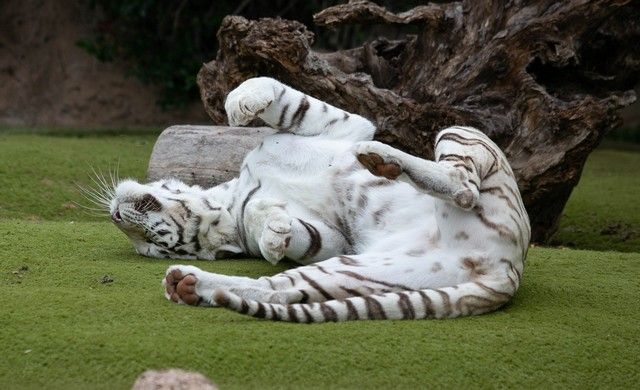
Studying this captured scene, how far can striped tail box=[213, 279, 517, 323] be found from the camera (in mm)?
2941

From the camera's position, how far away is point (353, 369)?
8.68 feet

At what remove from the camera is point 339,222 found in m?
3.67

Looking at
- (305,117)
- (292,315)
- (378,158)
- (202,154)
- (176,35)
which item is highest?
(378,158)

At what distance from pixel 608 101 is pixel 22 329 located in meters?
3.08

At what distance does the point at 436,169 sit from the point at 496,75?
2.16m

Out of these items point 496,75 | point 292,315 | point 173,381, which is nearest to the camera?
point 173,381

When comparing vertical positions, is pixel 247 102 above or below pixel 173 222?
above

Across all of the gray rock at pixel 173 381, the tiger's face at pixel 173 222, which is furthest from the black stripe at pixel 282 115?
the gray rock at pixel 173 381

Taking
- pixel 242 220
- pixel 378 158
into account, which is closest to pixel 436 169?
pixel 378 158

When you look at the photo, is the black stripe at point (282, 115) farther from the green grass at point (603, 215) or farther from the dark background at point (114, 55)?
the dark background at point (114, 55)

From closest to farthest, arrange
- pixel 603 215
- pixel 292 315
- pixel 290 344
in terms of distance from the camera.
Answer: pixel 290 344, pixel 292 315, pixel 603 215

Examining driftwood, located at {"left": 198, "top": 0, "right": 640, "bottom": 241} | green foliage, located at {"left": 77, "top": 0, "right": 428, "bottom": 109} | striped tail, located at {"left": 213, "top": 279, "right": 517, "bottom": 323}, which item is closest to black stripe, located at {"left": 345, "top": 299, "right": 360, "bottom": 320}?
striped tail, located at {"left": 213, "top": 279, "right": 517, "bottom": 323}

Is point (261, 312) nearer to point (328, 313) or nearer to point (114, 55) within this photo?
point (328, 313)

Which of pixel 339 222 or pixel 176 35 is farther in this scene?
pixel 176 35
